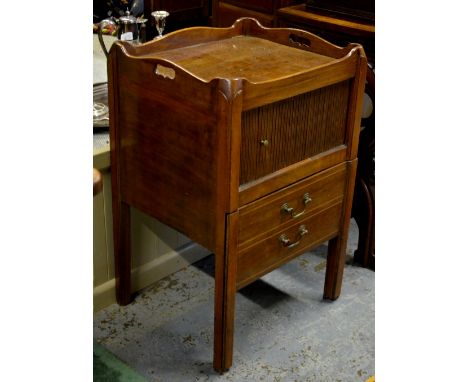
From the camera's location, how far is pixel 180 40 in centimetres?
190

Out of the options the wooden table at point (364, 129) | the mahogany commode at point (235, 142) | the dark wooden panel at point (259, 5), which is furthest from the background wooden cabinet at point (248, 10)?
the mahogany commode at point (235, 142)

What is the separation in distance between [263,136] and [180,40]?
0.44m

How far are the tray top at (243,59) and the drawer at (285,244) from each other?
17.6 inches

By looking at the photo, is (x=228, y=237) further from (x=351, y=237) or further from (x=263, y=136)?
(x=351, y=237)

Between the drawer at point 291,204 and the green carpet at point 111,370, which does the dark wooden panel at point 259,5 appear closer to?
the drawer at point 291,204

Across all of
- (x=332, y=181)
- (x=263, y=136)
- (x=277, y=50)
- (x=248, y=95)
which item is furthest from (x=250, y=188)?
(x=277, y=50)

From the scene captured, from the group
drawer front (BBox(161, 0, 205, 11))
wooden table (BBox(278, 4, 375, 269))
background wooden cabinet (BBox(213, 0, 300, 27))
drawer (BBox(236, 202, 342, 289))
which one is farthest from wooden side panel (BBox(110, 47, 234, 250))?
drawer front (BBox(161, 0, 205, 11))

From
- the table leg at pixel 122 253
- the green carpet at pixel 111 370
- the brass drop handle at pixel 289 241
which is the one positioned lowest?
the green carpet at pixel 111 370

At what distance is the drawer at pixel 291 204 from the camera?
172 centimetres

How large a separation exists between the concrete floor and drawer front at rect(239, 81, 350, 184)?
602 millimetres

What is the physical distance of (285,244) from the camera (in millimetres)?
1874

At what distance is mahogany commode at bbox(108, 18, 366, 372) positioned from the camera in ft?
5.29

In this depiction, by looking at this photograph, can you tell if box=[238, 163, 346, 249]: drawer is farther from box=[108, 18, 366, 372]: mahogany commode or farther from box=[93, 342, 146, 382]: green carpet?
box=[93, 342, 146, 382]: green carpet

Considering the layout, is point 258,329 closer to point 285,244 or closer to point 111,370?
point 285,244
